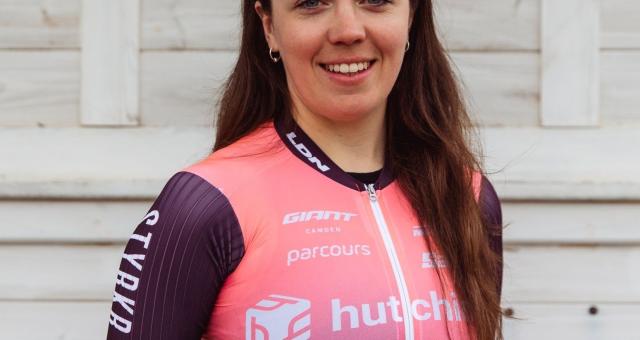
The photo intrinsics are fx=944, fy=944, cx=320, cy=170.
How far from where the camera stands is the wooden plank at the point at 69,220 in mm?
2744

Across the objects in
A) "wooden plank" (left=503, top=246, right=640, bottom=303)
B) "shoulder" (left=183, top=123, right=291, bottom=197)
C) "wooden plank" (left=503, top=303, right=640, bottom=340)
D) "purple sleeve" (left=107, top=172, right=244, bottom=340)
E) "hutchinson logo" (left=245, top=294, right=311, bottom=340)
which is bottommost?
"wooden plank" (left=503, top=303, right=640, bottom=340)

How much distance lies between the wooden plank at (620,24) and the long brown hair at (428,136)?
924 mm

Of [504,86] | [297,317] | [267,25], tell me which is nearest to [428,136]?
[267,25]

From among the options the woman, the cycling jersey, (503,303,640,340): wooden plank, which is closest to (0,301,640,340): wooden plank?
(503,303,640,340): wooden plank

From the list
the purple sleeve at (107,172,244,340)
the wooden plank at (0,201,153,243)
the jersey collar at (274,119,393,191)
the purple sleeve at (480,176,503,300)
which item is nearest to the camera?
the purple sleeve at (107,172,244,340)

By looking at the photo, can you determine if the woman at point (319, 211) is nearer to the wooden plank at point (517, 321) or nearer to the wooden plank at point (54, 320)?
the wooden plank at point (517, 321)

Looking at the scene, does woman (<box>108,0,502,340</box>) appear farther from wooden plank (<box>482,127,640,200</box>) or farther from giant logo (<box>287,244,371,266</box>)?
wooden plank (<box>482,127,640,200</box>)

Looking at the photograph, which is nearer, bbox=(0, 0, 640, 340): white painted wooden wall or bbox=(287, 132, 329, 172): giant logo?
bbox=(287, 132, 329, 172): giant logo

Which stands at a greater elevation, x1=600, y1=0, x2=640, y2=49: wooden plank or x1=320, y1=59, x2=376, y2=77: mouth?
Answer: x1=600, y1=0, x2=640, y2=49: wooden plank

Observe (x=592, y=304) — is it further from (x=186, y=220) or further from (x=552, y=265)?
(x=186, y=220)

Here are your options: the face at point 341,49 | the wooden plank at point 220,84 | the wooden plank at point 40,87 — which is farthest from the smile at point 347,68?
the wooden plank at point 40,87

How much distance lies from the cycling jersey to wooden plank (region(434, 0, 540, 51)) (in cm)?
114

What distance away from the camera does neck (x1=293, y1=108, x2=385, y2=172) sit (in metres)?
1.85

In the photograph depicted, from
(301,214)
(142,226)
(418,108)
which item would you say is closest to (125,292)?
(142,226)
